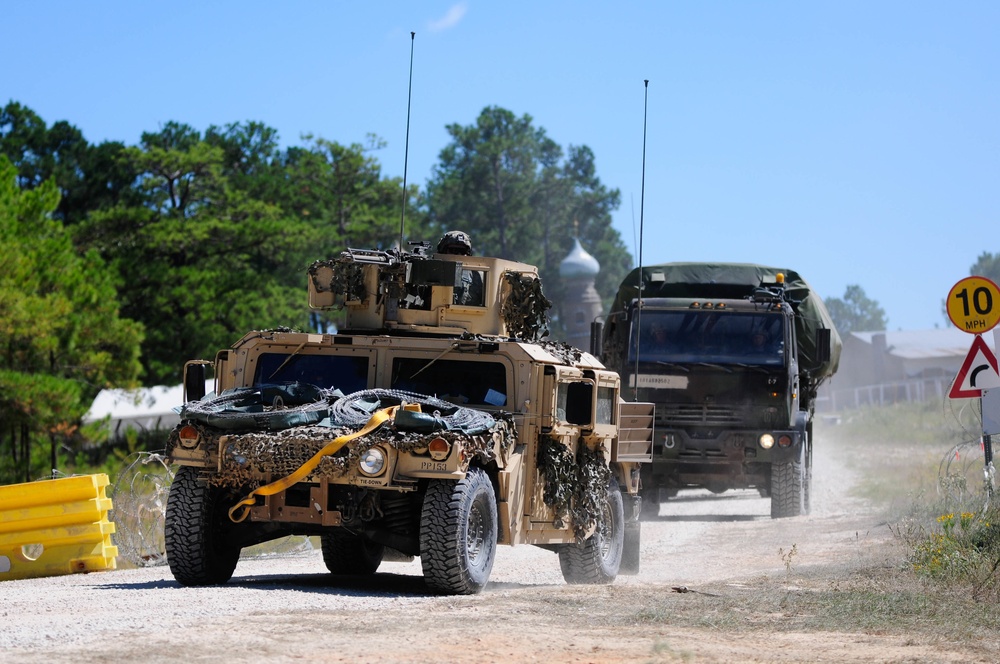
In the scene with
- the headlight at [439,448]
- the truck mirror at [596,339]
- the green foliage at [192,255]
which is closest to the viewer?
the headlight at [439,448]

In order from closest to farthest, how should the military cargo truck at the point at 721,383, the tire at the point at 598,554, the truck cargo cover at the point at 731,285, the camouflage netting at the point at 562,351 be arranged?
the camouflage netting at the point at 562,351, the tire at the point at 598,554, the military cargo truck at the point at 721,383, the truck cargo cover at the point at 731,285

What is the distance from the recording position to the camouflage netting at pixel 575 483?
11875mm

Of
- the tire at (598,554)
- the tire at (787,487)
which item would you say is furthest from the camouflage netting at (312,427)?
the tire at (787,487)

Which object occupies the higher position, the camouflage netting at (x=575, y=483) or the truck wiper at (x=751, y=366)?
the truck wiper at (x=751, y=366)

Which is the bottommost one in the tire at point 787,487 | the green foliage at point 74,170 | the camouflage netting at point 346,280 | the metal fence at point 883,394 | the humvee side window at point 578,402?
the tire at point 787,487

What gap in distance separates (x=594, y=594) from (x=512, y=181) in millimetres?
77526

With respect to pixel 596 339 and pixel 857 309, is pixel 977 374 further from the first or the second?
pixel 857 309

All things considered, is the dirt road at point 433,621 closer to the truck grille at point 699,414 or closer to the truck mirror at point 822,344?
the truck grille at point 699,414

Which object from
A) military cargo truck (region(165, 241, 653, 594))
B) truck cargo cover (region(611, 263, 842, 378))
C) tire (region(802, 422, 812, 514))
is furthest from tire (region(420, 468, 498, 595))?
tire (region(802, 422, 812, 514))

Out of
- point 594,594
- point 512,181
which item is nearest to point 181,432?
point 594,594

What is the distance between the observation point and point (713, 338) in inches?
789

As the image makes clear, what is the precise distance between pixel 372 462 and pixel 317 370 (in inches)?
75.9

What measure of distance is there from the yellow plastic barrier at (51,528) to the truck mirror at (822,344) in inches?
406

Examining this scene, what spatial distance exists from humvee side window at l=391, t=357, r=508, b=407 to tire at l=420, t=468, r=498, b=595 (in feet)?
3.40
